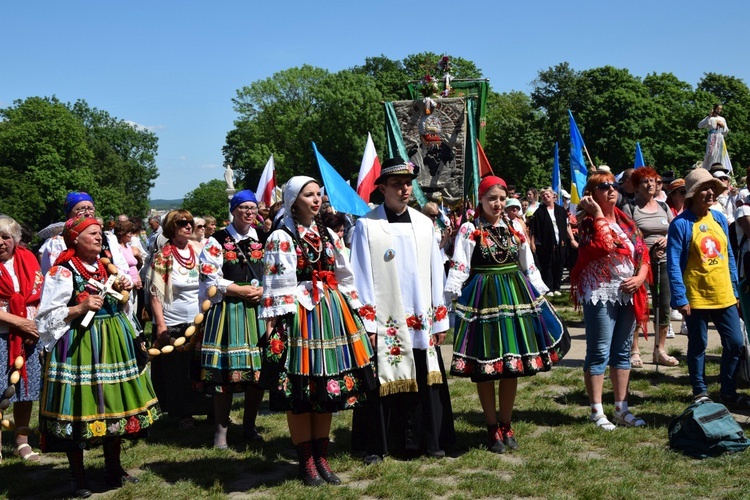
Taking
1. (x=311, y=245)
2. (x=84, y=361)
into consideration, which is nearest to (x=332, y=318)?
A: (x=311, y=245)

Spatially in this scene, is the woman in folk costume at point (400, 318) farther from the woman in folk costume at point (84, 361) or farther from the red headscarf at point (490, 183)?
the woman in folk costume at point (84, 361)

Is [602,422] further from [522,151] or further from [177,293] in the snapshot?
[522,151]

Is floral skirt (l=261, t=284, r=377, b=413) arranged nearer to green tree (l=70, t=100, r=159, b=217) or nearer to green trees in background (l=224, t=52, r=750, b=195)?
green trees in background (l=224, t=52, r=750, b=195)

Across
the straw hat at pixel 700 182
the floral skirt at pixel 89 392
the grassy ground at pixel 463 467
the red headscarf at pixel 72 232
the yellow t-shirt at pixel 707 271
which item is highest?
the straw hat at pixel 700 182

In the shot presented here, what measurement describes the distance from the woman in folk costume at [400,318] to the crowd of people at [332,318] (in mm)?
11

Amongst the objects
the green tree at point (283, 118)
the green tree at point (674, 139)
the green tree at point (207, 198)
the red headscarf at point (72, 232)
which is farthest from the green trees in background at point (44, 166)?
the red headscarf at point (72, 232)

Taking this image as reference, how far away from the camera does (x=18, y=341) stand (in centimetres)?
596

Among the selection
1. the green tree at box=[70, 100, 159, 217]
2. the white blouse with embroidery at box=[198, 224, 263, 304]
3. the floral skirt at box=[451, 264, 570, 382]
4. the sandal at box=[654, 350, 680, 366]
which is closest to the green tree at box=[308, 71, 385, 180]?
the green tree at box=[70, 100, 159, 217]

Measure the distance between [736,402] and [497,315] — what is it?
256 cm

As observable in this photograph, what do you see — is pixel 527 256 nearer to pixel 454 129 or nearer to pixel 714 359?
pixel 714 359

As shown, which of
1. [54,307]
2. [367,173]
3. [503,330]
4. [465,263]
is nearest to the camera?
[54,307]

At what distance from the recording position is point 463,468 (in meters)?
5.40

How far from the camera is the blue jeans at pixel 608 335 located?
6.21m

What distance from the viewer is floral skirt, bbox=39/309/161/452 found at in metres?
4.96
